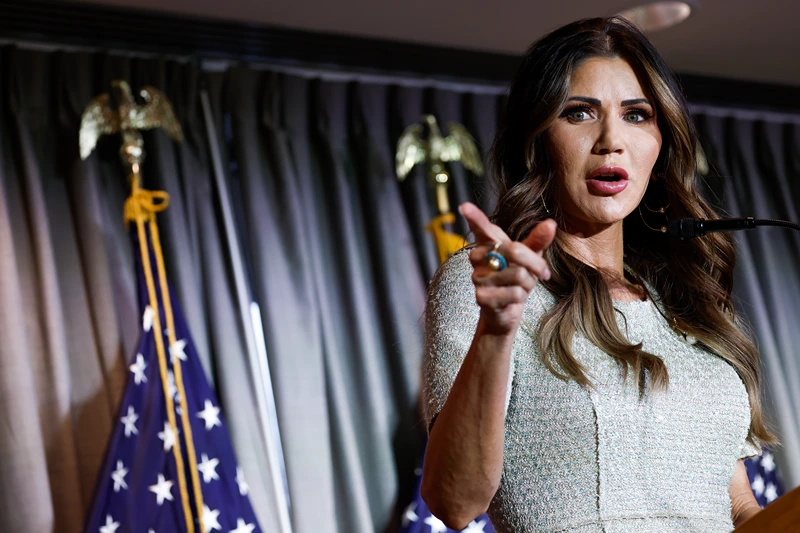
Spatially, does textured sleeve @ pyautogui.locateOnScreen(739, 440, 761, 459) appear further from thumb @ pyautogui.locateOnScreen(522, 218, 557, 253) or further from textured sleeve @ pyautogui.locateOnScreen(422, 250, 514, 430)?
thumb @ pyautogui.locateOnScreen(522, 218, 557, 253)

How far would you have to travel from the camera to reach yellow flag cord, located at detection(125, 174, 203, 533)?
8.57ft

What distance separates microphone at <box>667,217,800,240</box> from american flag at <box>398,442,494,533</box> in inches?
68.0

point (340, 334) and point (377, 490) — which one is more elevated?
point (340, 334)

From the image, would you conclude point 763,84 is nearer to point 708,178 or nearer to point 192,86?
point 708,178

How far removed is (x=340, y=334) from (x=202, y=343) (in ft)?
1.74

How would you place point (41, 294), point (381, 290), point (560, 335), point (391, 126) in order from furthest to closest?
point (391, 126)
point (381, 290)
point (41, 294)
point (560, 335)

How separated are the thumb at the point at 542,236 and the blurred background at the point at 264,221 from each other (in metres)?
2.12

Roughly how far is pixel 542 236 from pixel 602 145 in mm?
533

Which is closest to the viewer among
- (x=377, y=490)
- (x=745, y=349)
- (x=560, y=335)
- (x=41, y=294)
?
(x=560, y=335)

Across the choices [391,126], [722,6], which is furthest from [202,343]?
[722,6]

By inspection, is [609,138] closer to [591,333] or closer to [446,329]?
[591,333]

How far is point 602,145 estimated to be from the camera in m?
1.45

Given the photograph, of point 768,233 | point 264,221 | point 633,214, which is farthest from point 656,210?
point 768,233

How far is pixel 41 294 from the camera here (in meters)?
2.84
